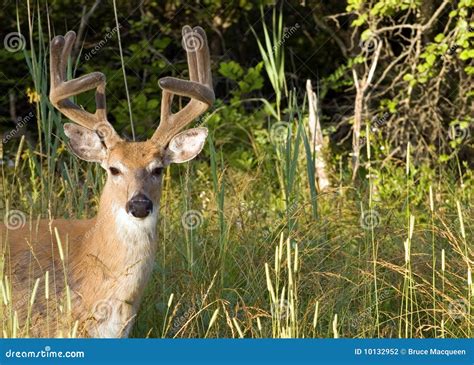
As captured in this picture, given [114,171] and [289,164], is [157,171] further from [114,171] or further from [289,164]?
[289,164]

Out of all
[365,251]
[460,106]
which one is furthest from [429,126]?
[365,251]

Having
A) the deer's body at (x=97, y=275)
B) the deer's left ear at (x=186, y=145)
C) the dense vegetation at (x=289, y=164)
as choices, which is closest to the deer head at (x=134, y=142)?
the deer's left ear at (x=186, y=145)

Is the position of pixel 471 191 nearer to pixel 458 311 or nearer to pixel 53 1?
pixel 458 311

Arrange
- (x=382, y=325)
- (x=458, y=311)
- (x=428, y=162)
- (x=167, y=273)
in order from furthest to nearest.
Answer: (x=428, y=162)
(x=167, y=273)
(x=382, y=325)
(x=458, y=311)

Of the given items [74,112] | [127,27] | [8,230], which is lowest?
[8,230]

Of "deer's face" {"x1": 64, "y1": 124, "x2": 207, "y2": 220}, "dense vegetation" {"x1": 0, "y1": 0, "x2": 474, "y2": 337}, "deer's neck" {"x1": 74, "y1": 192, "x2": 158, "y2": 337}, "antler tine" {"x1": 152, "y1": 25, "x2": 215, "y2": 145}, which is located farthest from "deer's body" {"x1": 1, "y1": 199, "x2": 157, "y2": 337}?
"antler tine" {"x1": 152, "y1": 25, "x2": 215, "y2": 145}

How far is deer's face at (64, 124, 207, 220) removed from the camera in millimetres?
4641

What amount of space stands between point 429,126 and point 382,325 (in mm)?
4534

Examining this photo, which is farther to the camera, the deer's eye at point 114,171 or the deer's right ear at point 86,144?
the deer's right ear at point 86,144

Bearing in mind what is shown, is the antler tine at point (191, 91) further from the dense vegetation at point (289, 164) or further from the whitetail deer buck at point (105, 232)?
the dense vegetation at point (289, 164)

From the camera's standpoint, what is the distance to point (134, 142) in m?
4.91

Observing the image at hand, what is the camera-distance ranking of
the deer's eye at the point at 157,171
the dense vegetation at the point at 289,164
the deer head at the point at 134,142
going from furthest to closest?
1. the dense vegetation at the point at 289,164
2. the deer's eye at the point at 157,171
3. the deer head at the point at 134,142

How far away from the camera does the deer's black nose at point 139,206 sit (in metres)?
4.58

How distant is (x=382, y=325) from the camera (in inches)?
195
